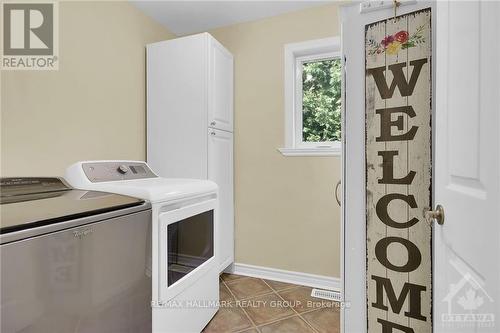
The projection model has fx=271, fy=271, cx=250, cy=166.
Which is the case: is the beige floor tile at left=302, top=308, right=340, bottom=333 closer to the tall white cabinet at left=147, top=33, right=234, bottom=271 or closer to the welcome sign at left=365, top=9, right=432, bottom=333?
the welcome sign at left=365, top=9, right=432, bottom=333

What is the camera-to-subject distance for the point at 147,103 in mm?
2354

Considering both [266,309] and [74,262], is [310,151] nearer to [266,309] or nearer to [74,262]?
[266,309]

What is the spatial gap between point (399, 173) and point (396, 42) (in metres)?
0.54

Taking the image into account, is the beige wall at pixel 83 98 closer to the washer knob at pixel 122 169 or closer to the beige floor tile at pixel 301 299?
the washer knob at pixel 122 169

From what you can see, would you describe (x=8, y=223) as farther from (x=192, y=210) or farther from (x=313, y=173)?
(x=313, y=173)

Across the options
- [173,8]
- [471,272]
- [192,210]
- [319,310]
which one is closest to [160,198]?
[192,210]

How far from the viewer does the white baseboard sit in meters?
2.26

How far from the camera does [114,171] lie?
168cm

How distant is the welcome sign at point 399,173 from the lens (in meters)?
1.08

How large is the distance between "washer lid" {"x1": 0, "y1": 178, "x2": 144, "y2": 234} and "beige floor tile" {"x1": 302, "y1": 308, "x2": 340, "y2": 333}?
4.51 ft

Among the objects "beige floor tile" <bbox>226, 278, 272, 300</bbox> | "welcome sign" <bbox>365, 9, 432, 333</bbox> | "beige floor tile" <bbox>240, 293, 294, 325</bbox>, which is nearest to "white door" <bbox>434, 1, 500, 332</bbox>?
"welcome sign" <bbox>365, 9, 432, 333</bbox>

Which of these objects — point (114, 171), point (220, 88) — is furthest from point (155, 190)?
point (220, 88)

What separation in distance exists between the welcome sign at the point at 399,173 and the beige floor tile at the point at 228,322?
886 mm

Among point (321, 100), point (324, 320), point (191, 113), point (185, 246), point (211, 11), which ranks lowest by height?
point (324, 320)
